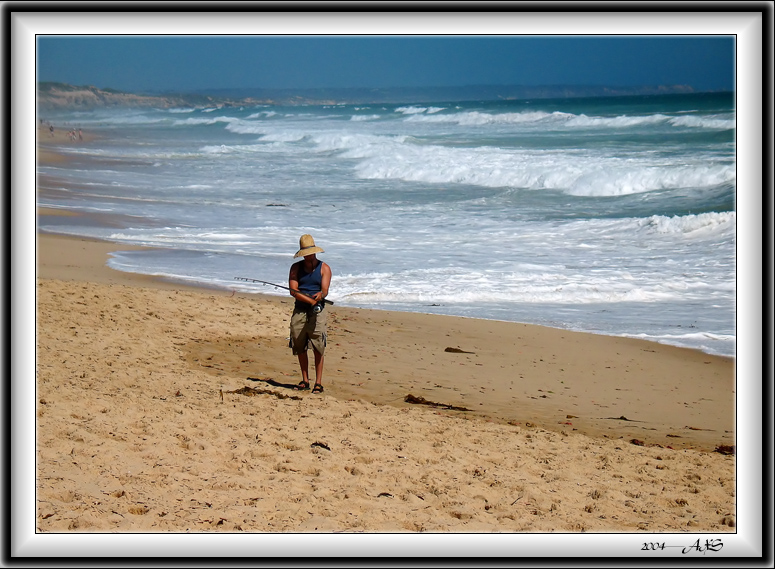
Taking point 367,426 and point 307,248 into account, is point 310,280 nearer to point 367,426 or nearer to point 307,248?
point 307,248

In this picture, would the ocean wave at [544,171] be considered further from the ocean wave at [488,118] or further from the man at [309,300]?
the ocean wave at [488,118]

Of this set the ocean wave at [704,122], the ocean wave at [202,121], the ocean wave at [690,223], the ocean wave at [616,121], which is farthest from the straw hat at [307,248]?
the ocean wave at [202,121]

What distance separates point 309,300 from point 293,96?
107m

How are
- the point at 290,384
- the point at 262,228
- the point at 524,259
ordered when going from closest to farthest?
the point at 290,384, the point at 524,259, the point at 262,228

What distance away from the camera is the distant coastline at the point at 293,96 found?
8875cm

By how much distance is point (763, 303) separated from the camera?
4.52 meters

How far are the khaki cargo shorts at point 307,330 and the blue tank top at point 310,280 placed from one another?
0.57ft

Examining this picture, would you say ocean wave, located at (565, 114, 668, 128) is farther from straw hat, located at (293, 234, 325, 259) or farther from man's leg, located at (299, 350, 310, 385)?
straw hat, located at (293, 234, 325, 259)
